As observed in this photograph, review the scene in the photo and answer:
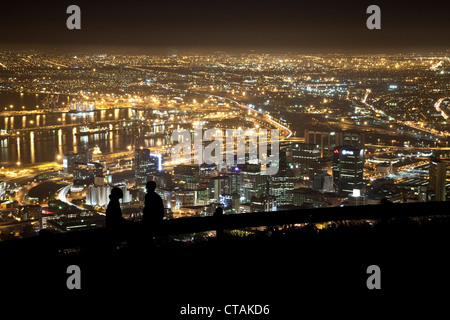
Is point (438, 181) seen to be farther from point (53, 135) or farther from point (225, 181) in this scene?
point (53, 135)

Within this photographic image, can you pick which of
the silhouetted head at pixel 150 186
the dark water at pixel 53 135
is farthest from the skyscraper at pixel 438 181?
the dark water at pixel 53 135

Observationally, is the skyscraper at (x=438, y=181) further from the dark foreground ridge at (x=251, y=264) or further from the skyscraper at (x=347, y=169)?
the dark foreground ridge at (x=251, y=264)

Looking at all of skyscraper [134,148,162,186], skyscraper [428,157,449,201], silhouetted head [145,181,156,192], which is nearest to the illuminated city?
skyscraper [134,148,162,186]

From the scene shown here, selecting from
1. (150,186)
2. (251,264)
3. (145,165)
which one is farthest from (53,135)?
(251,264)

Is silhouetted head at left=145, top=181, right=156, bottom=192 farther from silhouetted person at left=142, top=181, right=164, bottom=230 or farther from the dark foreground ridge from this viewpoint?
the dark foreground ridge
